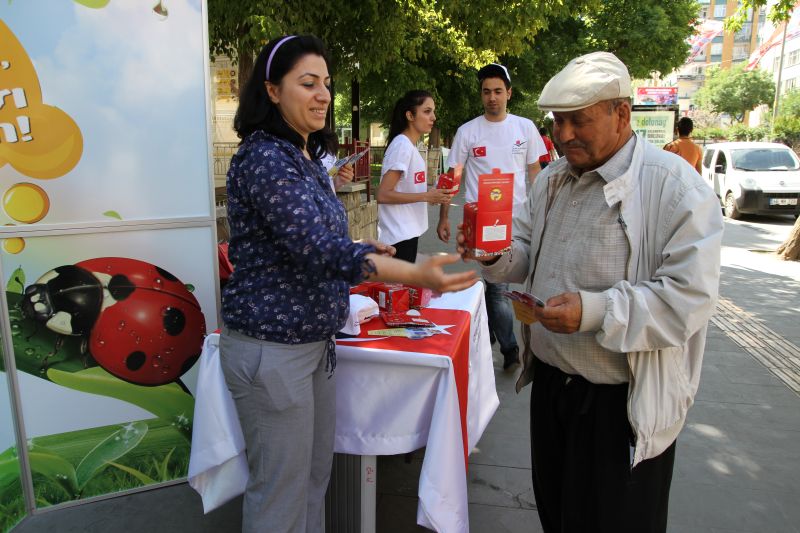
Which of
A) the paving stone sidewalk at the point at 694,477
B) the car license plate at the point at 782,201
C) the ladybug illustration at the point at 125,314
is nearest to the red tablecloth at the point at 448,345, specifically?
the paving stone sidewalk at the point at 694,477

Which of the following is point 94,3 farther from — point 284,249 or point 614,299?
point 614,299

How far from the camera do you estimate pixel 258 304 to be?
184cm

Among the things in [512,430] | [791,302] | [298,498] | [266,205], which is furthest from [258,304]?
[791,302]

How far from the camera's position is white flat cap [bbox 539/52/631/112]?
1644 mm

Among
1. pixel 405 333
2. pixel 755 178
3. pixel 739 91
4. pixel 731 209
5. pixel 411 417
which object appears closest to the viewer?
pixel 411 417

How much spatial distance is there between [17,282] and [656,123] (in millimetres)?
17183

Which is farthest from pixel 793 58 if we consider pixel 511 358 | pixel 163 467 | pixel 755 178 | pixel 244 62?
pixel 163 467

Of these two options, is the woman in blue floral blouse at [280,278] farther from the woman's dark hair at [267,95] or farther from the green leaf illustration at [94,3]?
the green leaf illustration at [94,3]

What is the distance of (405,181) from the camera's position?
160 inches

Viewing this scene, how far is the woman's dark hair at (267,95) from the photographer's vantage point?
73.0 inches

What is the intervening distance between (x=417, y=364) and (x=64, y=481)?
177 cm

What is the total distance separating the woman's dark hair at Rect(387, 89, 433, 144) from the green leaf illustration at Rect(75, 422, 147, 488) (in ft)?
7.84

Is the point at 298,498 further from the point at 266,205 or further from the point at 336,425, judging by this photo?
the point at 266,205

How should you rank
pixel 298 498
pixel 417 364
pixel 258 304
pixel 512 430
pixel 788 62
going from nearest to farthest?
pixel 258 304 → pixel 298 498 → pixel 417 364 → pixel 512 430 → pixel 788 62
